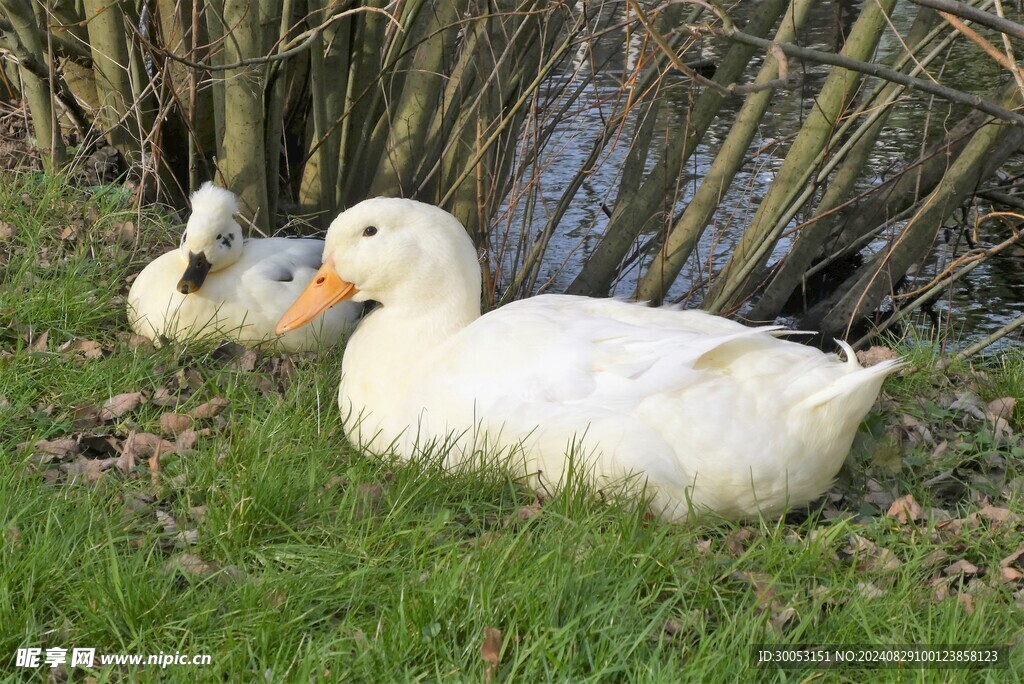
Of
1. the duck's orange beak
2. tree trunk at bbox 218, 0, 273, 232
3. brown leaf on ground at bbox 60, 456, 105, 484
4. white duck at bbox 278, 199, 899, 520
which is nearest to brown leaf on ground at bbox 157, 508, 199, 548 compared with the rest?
brown leaf on ground at bbox 60, 456, 105, 484

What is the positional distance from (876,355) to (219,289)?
3.01 m

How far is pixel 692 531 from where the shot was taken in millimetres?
3387

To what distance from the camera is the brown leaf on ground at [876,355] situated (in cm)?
503

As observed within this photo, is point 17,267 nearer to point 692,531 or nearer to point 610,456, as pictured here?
point 610,456

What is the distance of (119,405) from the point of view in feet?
13.4

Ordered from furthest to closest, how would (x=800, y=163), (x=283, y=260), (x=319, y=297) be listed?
(x=800, y=163), (x=283, y=260), (x=319, y=297)

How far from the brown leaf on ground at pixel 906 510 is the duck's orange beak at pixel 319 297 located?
215 cm

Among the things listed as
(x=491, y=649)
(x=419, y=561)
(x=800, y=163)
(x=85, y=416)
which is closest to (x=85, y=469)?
(x=85, y=416)

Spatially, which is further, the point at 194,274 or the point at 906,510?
the point at 194,274

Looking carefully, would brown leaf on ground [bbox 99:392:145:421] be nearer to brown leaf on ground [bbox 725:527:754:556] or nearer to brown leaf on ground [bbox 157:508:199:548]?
brown leaf on ground [bbox 157:508:199:548]

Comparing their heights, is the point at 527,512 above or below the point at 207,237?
below

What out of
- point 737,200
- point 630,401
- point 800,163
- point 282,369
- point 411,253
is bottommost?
point 737,200

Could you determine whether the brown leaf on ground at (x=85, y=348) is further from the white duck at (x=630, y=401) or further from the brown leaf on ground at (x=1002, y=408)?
the brown leaf on ground at (x=1002, y=408)

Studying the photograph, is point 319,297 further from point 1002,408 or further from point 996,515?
point 1002,408
